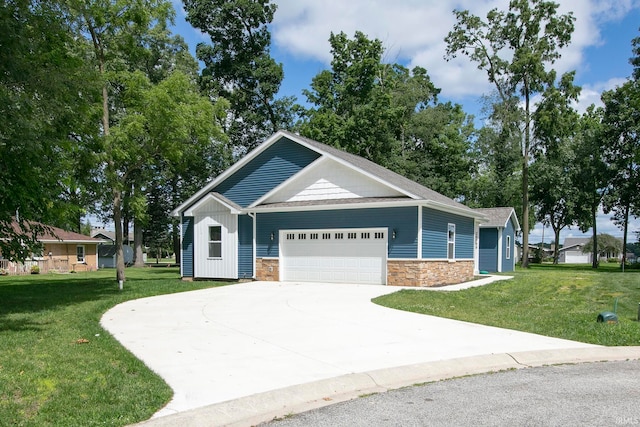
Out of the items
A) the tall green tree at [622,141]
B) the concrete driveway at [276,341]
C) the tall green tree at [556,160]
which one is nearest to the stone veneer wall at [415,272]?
the concrete driveway at [276,341]

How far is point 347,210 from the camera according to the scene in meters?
17.6

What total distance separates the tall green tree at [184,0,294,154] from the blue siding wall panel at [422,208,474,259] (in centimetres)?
2163

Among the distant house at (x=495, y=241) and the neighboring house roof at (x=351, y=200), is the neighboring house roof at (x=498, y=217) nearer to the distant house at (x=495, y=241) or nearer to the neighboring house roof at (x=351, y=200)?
the distant house at (x=495, y=241)

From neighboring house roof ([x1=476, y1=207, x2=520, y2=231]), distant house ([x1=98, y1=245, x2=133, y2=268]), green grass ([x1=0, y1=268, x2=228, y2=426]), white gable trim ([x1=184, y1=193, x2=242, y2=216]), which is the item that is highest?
white gable trim ([x1=184, y1=193, x2=242, y2=216])

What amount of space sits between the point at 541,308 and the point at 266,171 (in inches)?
484

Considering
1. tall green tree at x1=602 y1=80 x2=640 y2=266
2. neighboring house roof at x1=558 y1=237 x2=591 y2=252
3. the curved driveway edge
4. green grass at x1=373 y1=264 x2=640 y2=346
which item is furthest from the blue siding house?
neighboring house roof at x1=558 y1=237 x2=591 y2=252

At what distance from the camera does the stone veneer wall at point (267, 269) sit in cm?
1905

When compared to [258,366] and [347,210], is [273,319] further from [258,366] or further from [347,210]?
[347,210]

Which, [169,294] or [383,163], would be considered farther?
[383,163]

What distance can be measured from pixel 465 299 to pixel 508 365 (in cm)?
718

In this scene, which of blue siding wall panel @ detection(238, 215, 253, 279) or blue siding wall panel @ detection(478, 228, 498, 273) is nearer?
blue siding wall panel @ detection(238, 215, 253, 279)

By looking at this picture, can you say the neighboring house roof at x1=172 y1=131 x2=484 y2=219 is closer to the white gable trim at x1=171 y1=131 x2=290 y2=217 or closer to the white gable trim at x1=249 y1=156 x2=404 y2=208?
the white gable trim at x1=171 y1=131 x2=290 y2=217

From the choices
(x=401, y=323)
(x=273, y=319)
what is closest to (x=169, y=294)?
(x=273, y=319)

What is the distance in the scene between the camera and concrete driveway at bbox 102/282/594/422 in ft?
→ 18.6
